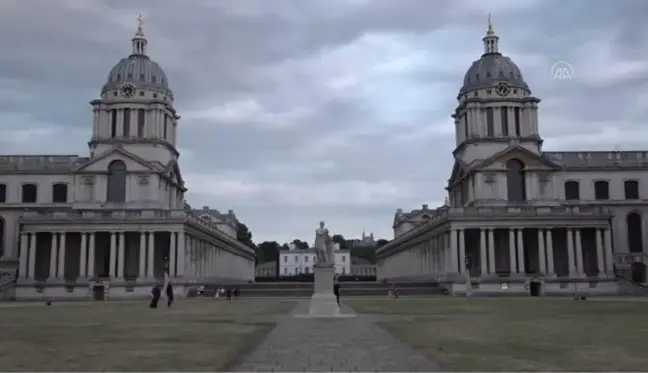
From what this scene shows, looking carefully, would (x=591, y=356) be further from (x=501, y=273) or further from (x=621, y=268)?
(x=621, y=268)

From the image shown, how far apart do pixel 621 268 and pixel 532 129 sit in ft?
72.9

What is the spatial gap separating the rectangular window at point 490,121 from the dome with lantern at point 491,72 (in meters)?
3.49

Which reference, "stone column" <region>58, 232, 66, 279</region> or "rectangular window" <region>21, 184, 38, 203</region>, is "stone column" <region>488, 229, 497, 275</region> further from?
"rectangular window" <region>21, 184, 38, 203</region>

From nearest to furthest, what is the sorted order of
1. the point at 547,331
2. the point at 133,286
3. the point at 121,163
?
1. the point at 547,331
2. the point at 133,286
3. the point at 121,163

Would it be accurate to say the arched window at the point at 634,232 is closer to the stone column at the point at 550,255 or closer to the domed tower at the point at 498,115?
the domed tower at the point at 498,115

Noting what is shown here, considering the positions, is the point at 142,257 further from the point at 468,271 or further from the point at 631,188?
the point at 631,188

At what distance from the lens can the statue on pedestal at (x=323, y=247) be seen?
4325cm

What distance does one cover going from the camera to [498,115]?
10294 centimetres

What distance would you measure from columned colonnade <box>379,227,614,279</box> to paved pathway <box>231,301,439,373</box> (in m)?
61.4

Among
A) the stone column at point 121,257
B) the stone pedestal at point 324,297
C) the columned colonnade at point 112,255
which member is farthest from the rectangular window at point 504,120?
the stone pedestal at point 324,297

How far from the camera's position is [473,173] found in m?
98.4

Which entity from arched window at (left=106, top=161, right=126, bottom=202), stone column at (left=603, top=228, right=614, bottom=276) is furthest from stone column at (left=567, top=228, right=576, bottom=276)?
arched window at (left=106, top=161, right=126, bottom=202)

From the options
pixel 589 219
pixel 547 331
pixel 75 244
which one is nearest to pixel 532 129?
pixel 589 219

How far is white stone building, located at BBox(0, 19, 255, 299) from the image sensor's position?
87688mm
